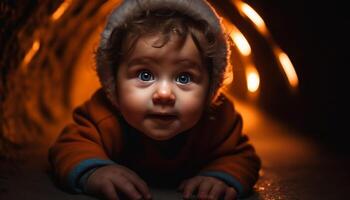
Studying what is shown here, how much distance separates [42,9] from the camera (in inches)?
87.7

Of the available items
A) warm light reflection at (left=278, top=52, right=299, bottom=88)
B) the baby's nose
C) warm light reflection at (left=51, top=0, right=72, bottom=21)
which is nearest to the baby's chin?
the baby's nose

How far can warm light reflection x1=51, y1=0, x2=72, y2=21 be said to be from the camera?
2328mm

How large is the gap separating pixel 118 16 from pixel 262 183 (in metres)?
0.73

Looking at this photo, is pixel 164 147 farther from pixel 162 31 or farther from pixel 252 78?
pixel 252 78

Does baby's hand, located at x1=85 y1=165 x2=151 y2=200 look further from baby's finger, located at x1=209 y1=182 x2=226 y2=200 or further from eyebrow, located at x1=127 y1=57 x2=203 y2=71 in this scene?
eyebrow, located at x1=127 y1=57 x2=203 y2=71

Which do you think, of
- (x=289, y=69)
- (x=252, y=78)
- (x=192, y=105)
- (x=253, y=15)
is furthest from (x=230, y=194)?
(x=252, y=78)

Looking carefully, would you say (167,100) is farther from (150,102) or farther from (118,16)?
(118,16)

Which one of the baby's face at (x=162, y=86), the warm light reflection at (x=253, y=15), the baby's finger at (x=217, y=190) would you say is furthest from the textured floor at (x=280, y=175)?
the warm light reflection at (x=253, y=15)

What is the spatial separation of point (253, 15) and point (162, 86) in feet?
3.02

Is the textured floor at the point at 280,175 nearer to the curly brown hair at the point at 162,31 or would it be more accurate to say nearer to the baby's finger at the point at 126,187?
the baby's finger at the point at 126,187

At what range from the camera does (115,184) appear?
61.9 inches

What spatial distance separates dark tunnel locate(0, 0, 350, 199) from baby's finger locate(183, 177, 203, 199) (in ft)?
0.68

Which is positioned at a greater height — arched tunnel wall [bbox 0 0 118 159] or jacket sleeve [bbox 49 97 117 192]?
arched tunnel wall [bbox 0 0 118 159]

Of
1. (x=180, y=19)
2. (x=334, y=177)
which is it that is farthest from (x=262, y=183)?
(x=180, y=19)
